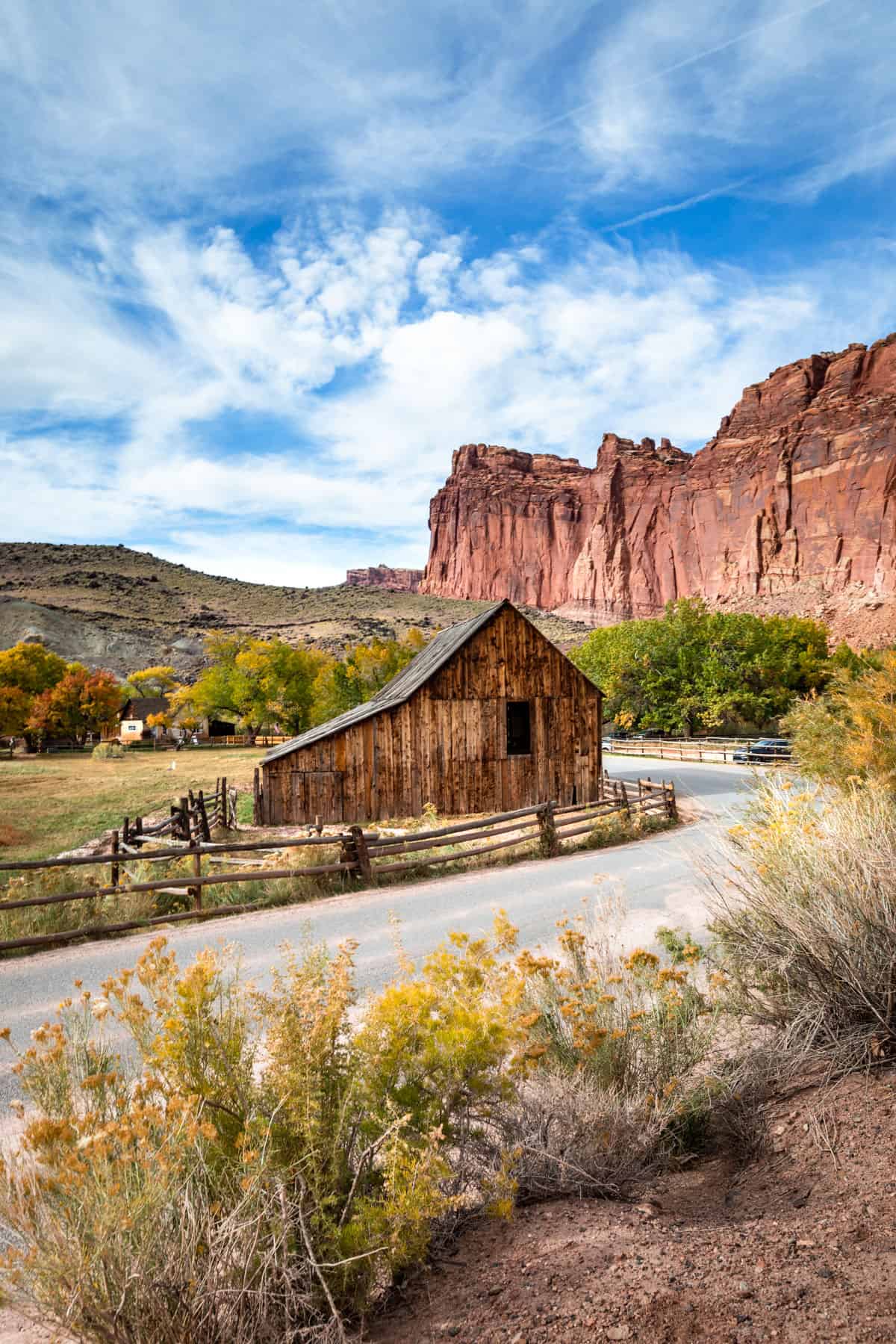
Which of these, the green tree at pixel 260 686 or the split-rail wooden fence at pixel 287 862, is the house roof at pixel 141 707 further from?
the split-rail wooden fence at pixel 287 862

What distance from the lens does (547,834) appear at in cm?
1253

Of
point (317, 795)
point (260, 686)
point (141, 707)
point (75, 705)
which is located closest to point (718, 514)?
point (260, 686)

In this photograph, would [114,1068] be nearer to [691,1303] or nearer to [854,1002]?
[691,1303]

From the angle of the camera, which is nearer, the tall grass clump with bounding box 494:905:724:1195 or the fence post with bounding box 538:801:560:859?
the tall grass clump with bounding box 494:905:724:1195

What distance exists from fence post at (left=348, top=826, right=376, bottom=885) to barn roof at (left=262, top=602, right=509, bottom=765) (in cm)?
698

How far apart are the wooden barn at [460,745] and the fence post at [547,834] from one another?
5.30m

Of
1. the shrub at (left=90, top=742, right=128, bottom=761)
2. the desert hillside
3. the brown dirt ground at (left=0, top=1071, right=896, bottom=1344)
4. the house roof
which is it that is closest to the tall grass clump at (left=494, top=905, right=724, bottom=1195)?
the brown dirt ground at (left=0, top=1071, right=896, bottom=1344)

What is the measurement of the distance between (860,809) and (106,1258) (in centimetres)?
572

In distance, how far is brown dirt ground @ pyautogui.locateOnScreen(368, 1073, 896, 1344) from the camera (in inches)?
84.0

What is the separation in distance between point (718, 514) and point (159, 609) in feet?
296

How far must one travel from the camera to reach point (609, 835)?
45.1 feet

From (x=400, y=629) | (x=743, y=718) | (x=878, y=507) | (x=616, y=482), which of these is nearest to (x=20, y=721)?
(x=400, y=629)

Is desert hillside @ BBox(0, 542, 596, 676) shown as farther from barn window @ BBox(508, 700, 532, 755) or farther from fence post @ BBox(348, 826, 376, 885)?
fence post @ BBox(348, 826, 376, 885)

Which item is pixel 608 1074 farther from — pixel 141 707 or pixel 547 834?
pixel 141 707
